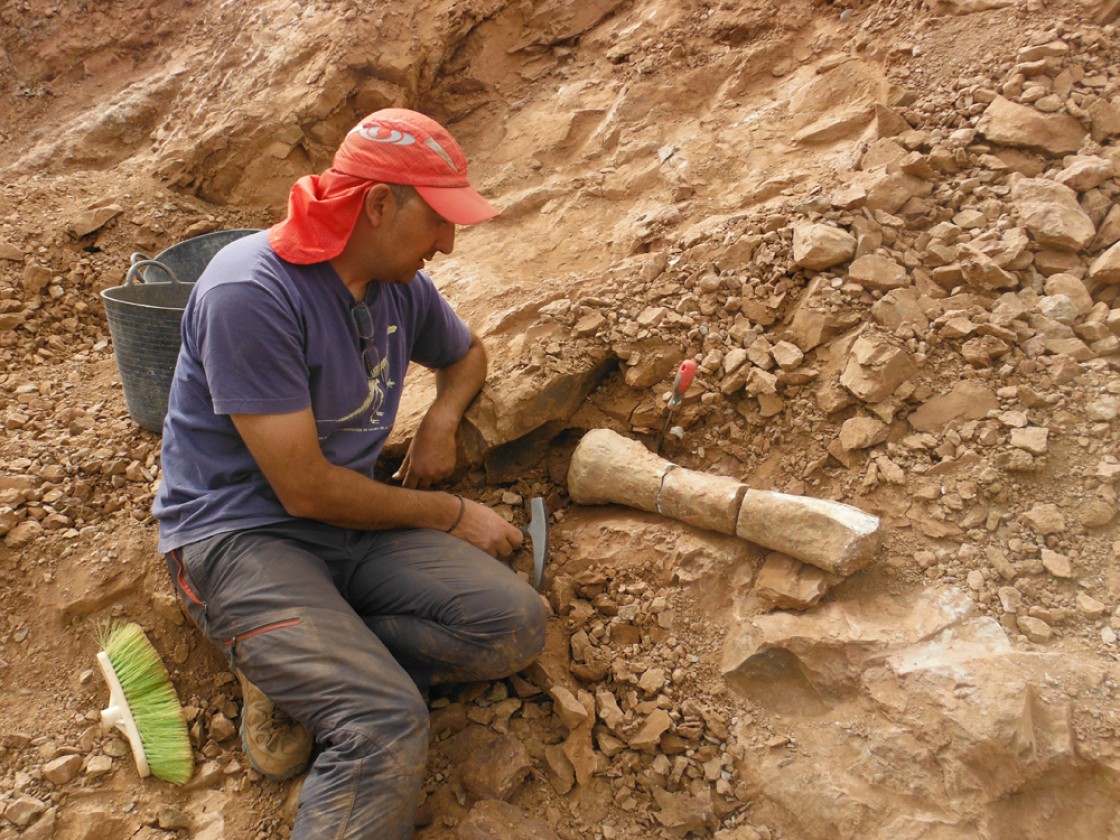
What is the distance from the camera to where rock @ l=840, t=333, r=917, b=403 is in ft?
8.45

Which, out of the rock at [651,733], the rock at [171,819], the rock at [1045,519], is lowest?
the rock at [1045,519]

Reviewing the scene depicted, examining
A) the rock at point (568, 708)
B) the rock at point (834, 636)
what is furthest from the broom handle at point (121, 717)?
the rock at point (834, 636)

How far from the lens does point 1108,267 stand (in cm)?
263

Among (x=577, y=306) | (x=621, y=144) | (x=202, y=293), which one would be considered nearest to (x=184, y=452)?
(x=202, y=293)

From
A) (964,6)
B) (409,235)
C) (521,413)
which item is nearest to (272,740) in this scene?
(521,413)

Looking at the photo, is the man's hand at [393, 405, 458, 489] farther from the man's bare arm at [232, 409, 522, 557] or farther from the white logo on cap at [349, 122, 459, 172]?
the white logo on cap at [349, 122, 459, 172]

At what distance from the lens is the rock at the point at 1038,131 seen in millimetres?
2998

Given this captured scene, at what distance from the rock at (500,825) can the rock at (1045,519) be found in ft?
5.48

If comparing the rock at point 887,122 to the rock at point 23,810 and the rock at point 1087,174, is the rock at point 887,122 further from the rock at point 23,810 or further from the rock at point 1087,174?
the rock at point 23,810

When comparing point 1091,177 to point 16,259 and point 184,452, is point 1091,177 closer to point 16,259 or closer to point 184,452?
point 184,452

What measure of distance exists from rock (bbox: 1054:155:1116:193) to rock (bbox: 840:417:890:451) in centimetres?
125

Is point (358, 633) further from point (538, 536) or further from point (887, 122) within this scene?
point (887, 122)

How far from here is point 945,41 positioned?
342 cm

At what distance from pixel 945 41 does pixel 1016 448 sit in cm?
207
